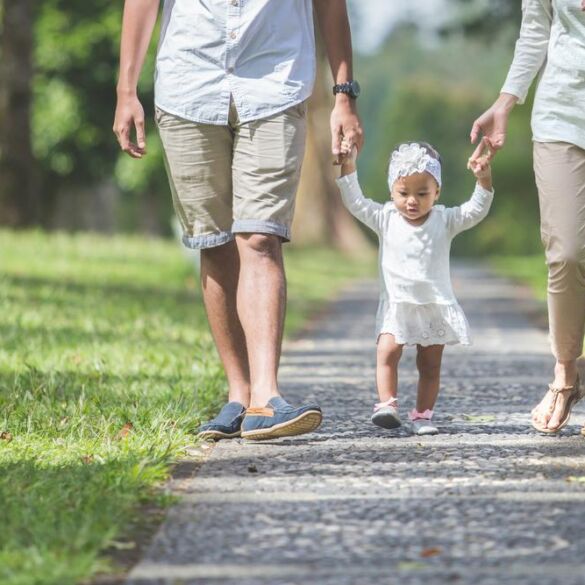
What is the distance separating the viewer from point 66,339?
8.99 meters

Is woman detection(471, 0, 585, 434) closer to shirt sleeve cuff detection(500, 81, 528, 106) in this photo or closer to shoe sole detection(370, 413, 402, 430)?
shirt sleeve cuff detection(500, 81, 528, 106)

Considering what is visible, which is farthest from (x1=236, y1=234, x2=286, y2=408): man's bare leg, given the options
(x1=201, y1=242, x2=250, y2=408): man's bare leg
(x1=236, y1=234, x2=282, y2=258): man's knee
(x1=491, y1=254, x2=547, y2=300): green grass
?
(x1=491, y1=254, x2=547, y2=300): green grass

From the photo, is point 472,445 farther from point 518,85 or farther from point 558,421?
point 518,85

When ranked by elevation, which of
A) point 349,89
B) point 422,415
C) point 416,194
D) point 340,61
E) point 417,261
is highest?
point 340,61

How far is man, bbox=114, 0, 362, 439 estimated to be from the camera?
5.62 meters

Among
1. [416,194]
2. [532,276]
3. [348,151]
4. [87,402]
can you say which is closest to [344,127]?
[348,151]

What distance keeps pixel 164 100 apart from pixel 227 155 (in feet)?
1.01

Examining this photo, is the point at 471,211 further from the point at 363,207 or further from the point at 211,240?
the point at 211,240

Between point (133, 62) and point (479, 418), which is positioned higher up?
point (133, 62)

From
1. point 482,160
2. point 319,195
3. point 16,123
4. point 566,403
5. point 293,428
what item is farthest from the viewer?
point 319,195

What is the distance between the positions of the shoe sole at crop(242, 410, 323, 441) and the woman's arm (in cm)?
120

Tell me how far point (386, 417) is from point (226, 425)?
60 cm

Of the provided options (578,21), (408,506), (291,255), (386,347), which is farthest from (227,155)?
(291,255)

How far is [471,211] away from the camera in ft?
19.3
